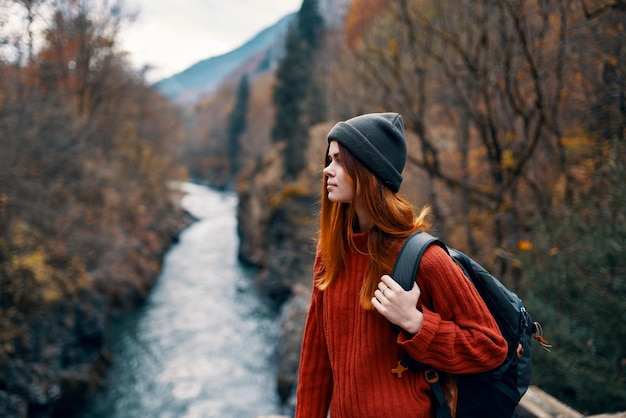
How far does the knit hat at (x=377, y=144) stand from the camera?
1.45 meters

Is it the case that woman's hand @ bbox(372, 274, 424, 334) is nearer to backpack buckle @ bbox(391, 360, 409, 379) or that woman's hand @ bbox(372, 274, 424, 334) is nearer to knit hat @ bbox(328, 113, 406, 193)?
backpack buckle @ bbox(391, 360, 409, 379)

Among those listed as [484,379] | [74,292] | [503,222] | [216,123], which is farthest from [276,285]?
[216,123]

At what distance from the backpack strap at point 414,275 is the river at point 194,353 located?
34.4ft

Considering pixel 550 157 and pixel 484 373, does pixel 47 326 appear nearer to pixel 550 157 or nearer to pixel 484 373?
pixel 484 373

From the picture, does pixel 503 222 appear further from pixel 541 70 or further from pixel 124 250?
pixel 124 250

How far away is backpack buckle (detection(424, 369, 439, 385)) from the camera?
137 cm

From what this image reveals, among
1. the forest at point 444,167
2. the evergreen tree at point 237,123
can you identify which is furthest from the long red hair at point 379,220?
the evergreen tree at point 237,123

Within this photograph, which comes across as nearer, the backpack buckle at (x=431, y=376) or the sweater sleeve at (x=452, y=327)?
the sweater sleeve at (x=452, y=327)

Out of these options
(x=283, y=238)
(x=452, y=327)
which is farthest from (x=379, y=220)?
(x=283, y=238)

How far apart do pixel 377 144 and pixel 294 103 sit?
25.8 metres

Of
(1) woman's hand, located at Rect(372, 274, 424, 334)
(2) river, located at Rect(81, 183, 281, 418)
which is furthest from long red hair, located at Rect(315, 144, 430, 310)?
(2) river, located at Rect(81, 183, 281, 418)

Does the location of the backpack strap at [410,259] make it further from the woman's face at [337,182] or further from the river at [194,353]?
the river at [194,353]

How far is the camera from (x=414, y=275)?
131cm

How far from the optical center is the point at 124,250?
14945 millimetres
